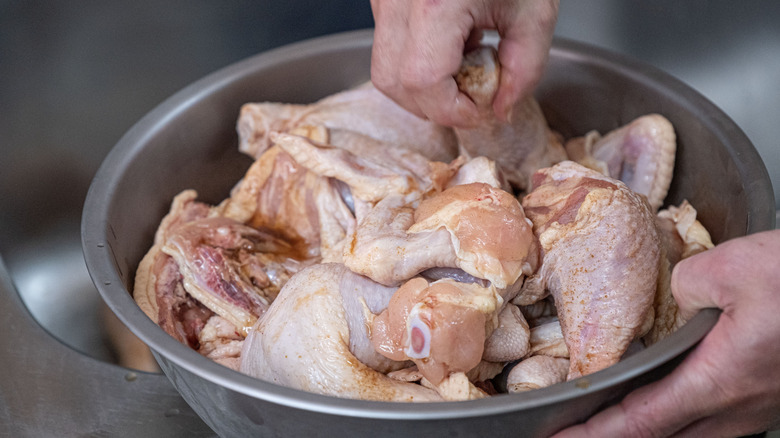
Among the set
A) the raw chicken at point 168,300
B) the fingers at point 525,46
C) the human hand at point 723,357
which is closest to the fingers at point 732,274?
the human hand at point 723,357

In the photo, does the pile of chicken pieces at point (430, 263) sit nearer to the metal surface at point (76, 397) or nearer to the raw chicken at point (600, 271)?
the raw chicken at point (600, 271)

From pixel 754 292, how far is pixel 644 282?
0.70 feet

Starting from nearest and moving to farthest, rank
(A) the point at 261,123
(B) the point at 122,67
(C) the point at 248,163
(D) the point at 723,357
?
(D) the point at 723,357, (A) the point at 261,123, (C) the point at 248,163, (B) the point at 122,67

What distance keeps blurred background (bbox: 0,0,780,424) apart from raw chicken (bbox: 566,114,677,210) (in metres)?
0.63

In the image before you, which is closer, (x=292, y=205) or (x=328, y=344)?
(x=328, y=344)

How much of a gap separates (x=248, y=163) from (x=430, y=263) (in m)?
0.94

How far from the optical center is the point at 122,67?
86.6 inches

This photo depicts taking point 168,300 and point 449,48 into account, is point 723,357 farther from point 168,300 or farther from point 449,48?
point 168,300

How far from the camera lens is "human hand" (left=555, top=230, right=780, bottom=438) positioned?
103 centimetres

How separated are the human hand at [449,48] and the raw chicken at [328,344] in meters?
0.41

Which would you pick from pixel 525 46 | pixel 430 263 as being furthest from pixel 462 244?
pixel 525 46

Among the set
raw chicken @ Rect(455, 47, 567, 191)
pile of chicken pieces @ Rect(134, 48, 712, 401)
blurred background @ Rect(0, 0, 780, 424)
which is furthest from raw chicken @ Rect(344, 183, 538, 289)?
blurred background @ Rect(0, 0, 780, 424)

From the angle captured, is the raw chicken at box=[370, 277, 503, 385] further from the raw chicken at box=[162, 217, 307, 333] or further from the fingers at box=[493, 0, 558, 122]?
the fingers at box=[493, 0, 558, 122]

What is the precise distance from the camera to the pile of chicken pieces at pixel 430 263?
3.87 ft
